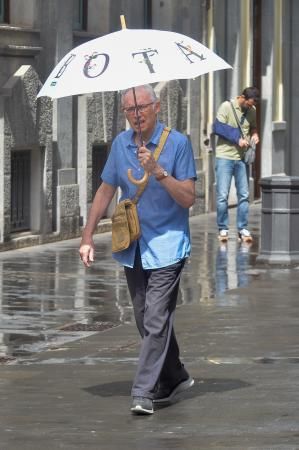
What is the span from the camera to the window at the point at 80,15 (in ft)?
67.5

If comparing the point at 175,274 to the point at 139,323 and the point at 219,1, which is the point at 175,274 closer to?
the point at 139,323

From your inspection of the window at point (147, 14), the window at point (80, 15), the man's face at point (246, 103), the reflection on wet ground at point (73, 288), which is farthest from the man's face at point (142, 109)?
the window at point (147, 14)

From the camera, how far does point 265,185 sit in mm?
17438

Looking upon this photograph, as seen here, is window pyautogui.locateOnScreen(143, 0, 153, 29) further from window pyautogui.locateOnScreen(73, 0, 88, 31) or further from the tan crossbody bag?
the tan crossbody bag

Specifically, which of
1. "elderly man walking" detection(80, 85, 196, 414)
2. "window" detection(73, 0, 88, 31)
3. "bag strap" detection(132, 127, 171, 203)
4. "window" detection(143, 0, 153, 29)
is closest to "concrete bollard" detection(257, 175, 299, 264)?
"window" detection(73, 0, 88, 31)

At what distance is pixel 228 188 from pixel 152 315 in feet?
35.1

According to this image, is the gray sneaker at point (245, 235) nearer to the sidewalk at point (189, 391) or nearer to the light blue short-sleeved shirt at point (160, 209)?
the sidewalk at point (189, 391)

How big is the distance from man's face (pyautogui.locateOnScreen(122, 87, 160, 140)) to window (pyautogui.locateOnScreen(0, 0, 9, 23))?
10144mm

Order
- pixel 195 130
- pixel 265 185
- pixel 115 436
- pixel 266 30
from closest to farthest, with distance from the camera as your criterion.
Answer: pixel 115 436
pixel 265 185
pixel 195 130
pixel 266 30

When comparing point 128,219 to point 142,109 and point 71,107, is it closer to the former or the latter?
point 142,109

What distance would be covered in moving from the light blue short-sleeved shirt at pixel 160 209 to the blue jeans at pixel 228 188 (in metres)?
10.3

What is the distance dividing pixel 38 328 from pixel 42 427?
397 centimetres

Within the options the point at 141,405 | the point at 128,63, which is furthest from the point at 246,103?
the point at 141,405

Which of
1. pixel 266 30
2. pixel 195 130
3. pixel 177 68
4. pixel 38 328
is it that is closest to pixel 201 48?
pixel 177 68
